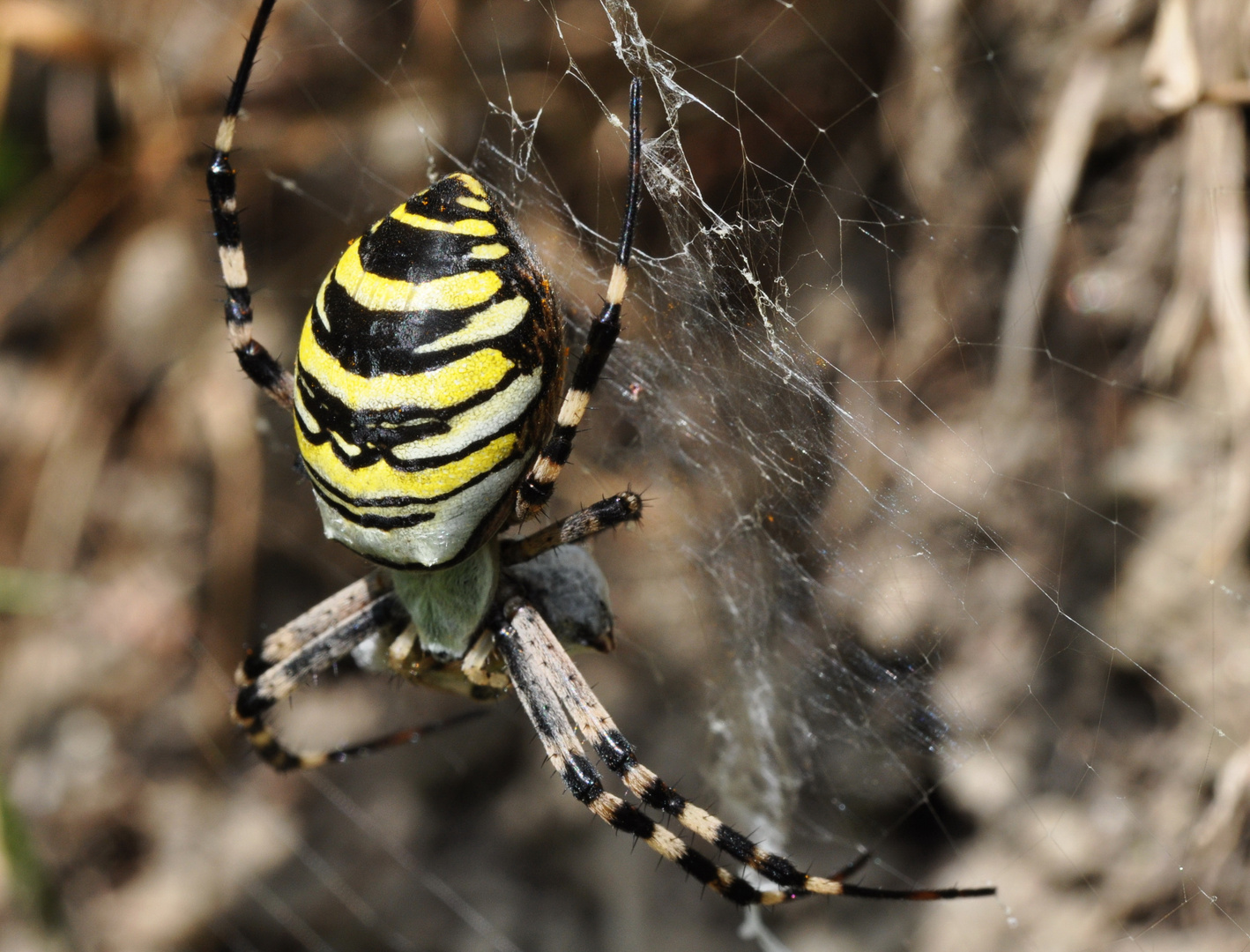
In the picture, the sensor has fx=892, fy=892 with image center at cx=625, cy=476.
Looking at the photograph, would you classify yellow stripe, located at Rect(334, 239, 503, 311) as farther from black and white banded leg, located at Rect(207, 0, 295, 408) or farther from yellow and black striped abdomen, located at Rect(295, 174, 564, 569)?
black and white banded leg, located at Rect(207, 0, 295, 408)

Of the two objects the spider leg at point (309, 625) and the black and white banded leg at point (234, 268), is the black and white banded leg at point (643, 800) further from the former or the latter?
the black and white banded leg at point (234, 268)

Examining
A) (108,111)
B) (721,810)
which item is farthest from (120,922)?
(108,111)

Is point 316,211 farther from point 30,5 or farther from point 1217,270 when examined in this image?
point 1217,270

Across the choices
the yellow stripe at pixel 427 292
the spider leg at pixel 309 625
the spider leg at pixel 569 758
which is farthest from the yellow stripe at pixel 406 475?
the spider leg at pixel 309 625

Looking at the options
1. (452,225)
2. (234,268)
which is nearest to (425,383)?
(452,225)

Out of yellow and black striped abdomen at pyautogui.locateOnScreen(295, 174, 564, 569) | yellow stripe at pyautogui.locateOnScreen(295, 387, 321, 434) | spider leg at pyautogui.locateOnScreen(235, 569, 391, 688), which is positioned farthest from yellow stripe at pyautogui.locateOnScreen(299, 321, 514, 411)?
spider leg at pyautogui.locateOnScreen(235, 569, 391, 688)

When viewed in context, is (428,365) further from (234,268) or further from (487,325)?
(234,268)
